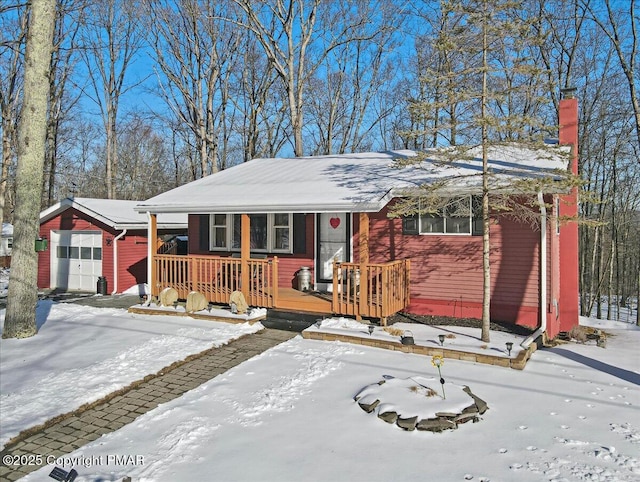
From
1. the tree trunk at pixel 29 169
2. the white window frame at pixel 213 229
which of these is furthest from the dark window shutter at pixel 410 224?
the tree trunk at pixel 29 169

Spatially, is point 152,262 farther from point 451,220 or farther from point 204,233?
point 451,220

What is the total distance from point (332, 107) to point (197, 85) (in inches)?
311

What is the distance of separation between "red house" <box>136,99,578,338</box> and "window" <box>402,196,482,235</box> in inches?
0.8

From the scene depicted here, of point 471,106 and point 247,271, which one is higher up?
point 471,106

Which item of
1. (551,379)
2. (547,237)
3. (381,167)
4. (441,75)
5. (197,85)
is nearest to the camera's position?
(551,379)

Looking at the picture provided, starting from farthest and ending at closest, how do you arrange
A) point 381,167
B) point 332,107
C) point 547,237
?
point 332,107
point 381,167
point 547,237

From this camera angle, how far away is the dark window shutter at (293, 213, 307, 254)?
1079cm

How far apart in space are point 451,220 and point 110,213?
1100 centimetres

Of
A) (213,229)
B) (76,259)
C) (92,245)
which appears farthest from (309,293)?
(76,259)

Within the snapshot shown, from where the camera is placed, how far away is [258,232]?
11484 mm


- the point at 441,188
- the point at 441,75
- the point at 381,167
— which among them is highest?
the point at 441,75

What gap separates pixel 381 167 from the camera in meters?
10.6

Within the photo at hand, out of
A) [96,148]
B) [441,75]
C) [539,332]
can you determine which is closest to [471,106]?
[441,75]

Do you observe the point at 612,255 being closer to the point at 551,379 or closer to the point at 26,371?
the point at 551,379
